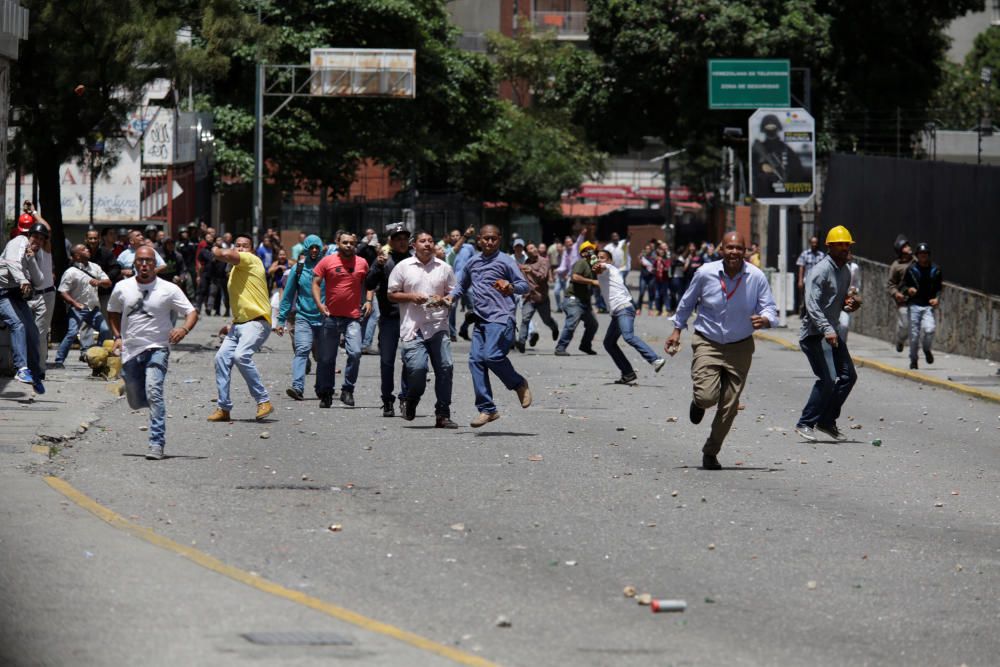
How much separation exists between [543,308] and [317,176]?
32148 mm

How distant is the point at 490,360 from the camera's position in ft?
50.3

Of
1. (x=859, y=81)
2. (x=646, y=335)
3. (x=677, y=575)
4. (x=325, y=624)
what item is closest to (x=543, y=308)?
(x=646, y=335)

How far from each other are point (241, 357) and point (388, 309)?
180 centimetres

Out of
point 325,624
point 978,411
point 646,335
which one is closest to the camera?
point 325,624

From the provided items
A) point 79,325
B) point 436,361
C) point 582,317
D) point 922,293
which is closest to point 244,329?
point 436,361

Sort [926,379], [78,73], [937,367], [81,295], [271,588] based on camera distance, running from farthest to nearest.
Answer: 1. [78,73]
2. [937,367]
3. [926,379]
4. [81,295]
5. [271,588]

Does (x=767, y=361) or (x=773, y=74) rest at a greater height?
(x=773, y=74)

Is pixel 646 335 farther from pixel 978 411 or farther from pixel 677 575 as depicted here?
pixel 677 575

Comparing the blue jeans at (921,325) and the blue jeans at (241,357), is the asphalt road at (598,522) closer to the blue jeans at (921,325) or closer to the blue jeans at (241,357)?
the blue jeans at (241,357)

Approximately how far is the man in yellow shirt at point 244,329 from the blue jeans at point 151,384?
2131mm

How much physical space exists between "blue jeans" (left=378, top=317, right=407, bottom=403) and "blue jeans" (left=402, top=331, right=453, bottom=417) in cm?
79

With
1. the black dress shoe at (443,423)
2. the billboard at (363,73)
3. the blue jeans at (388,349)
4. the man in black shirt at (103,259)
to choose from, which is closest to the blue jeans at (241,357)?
the blue jeans at (388,349)

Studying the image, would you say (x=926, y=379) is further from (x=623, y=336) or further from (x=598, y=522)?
(x=598, y=522)

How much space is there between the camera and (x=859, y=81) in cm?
5019
